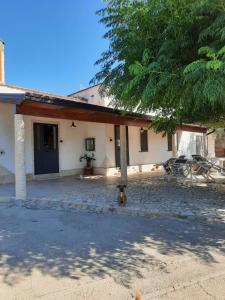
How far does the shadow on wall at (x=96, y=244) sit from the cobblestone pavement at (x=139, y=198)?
48 centimetres

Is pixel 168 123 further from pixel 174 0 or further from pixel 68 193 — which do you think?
pixel 174 0

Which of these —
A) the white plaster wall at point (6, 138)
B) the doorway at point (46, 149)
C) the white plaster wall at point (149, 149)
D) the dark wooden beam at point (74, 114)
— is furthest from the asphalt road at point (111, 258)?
the white plaster wall at point (149, 149)

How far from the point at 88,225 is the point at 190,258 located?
2.40m

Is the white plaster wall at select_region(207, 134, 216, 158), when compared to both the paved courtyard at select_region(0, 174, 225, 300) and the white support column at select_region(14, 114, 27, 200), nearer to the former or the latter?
the paved courtyard at select_region(0, 174, 225, 300)

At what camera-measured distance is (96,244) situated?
468cm

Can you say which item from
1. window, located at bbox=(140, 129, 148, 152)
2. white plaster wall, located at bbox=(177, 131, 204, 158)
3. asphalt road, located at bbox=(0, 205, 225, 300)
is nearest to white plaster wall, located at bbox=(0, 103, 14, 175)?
asphalt road, located at bbox=(0, 205, 225, 300)

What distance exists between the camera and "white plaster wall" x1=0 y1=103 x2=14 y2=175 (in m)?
11.2

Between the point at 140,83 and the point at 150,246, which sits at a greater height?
the point at 140,83

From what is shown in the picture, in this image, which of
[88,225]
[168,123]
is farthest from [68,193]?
[168,123]

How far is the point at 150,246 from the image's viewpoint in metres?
4.60

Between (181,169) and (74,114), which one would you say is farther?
(181,169)

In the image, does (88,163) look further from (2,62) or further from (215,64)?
(215,64)

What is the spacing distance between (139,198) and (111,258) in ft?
13.7

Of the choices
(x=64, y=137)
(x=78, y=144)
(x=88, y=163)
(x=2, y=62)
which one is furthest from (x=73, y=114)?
(x=2, y=62)
